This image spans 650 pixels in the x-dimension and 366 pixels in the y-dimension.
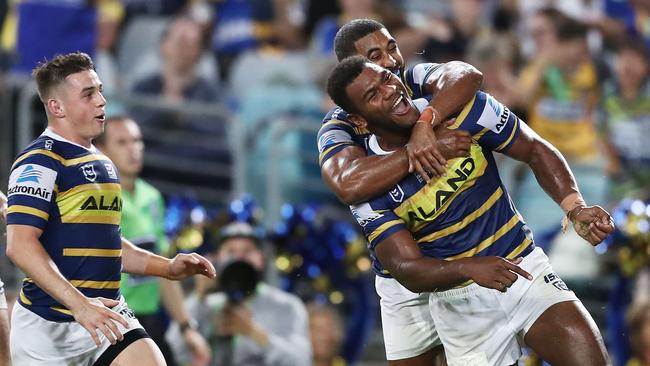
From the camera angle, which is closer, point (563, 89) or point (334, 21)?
point (563, 89)

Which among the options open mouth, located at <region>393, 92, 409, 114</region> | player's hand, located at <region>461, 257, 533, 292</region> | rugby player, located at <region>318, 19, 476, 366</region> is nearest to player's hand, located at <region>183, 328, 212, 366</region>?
rugby player, located at <region>318, 19, 476, 366</region>

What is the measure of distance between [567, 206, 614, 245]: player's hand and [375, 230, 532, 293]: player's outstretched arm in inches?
12.5

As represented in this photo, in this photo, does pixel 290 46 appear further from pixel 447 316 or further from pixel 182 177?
pixel 447 316

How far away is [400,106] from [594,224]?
0.99 meters

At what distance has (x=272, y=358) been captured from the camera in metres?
8.72

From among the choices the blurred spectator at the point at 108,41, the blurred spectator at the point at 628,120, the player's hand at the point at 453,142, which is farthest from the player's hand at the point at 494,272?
the blurred spectator at the point at 108,41

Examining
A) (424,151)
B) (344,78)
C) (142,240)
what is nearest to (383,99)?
(344,78)

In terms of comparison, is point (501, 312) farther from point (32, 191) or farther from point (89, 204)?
point (32, 191)

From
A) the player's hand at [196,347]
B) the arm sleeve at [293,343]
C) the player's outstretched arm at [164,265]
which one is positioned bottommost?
the arm sleeve at [293,343]

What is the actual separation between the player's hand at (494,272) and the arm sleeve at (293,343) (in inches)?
145

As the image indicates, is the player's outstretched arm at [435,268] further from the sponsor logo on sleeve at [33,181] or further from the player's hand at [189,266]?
the sponsor logo on sleeve at [33,181]

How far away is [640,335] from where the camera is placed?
869cm

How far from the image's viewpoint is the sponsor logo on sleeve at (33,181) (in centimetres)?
541

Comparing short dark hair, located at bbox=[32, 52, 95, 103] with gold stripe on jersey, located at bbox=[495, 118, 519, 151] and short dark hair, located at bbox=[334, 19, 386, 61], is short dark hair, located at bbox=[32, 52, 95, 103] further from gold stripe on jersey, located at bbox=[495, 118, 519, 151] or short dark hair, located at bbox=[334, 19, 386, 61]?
gold stripe on jersey, located at bbox=[495, 118, 519, 151]
